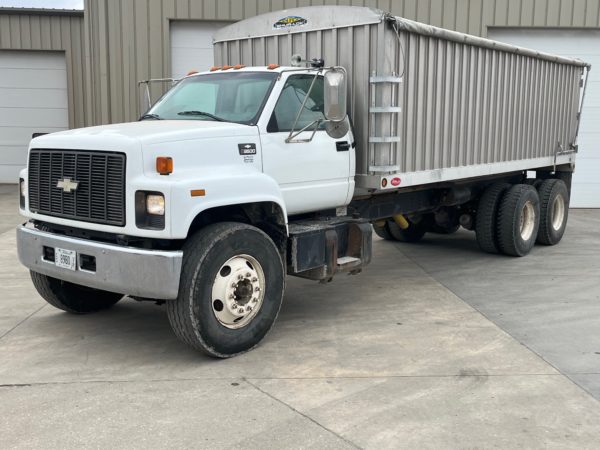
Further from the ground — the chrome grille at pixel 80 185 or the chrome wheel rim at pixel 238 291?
the chrome grille at pixel 80 185

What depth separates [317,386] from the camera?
173 inches

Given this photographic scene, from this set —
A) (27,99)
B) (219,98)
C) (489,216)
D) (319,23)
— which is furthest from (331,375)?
(27,99)

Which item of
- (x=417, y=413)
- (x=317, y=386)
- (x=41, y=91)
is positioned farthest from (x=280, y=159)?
(x=41, y=91)

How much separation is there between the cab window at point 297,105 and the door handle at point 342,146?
23 centimetres

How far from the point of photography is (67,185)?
4.88m

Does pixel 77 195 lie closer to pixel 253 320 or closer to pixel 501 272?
pixel 253 320

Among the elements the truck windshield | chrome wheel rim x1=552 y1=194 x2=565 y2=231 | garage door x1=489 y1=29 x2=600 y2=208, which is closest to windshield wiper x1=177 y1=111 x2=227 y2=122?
the truck windshield

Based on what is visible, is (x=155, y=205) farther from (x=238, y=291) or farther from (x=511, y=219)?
(x=511, y=219)

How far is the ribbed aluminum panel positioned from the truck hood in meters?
1.55

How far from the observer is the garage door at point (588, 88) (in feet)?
45.7

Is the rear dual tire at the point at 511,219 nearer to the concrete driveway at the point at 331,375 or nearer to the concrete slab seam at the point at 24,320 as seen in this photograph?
the concrete driveway at the point at 331,375

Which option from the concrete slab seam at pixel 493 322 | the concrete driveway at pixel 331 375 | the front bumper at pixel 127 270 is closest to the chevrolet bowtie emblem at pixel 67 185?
the front bumper at pixel 127 270

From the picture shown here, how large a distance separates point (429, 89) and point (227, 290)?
348 centimetres

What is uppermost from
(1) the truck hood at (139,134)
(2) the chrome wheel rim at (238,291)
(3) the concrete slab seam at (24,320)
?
(1) the truck hood at (139,134)
